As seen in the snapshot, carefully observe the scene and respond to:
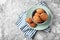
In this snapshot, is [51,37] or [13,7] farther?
[13,7]

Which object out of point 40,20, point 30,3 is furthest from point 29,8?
point 40,20

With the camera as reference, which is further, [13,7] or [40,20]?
[13,7]

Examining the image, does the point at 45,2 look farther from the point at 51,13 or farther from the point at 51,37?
the point at 51,37

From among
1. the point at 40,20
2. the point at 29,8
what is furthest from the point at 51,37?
the point at 29,8

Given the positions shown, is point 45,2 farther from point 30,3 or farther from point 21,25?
point 21,25

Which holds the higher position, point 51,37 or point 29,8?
point 29,8

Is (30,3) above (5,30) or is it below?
above
